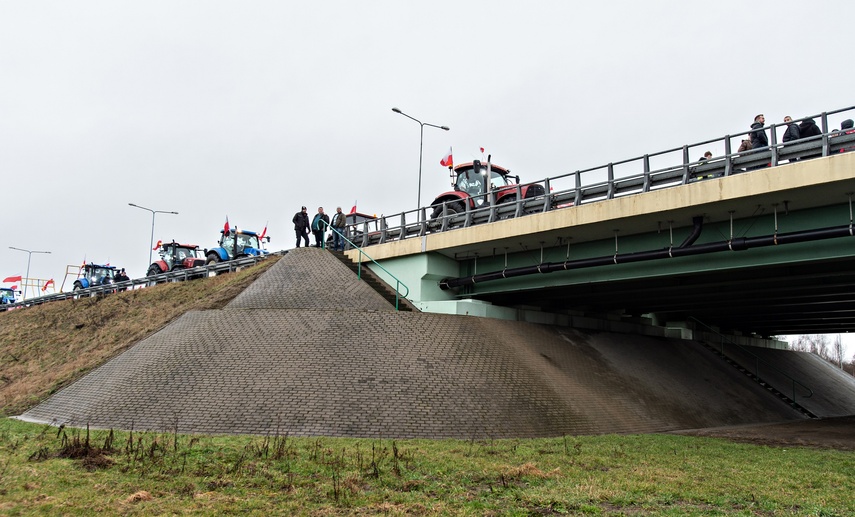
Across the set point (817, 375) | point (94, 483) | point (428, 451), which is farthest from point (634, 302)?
point (94, 483)

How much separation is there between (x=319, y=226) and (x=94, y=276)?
90.9 ft

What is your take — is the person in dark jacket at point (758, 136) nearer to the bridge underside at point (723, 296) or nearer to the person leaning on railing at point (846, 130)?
the person leaning on railing at point (846, 130)

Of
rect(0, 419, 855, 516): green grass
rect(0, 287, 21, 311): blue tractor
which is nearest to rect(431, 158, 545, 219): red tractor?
rect(0, 419, 855, 516): green grass

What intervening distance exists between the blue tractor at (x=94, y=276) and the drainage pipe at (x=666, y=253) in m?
33.2

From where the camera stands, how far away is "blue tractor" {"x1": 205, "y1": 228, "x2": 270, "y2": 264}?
109 feet

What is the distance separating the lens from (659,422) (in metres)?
18.5

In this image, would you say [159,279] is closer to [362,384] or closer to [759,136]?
[362,384]

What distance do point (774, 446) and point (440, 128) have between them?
71.0ft

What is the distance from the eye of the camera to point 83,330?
28.3 meters

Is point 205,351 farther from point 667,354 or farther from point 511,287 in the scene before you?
point 667,354

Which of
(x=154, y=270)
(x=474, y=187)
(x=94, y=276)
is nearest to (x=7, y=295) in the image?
(x=94, y=276)

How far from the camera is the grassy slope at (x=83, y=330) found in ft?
66.1

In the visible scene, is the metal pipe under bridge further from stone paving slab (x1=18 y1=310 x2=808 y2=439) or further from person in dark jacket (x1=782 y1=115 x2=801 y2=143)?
stone paving slab (x1=18 y1=310 x2=808 y2=439)

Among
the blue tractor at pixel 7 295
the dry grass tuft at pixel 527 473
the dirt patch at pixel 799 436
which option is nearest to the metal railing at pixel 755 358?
the dirt patch at pixel 799 436
